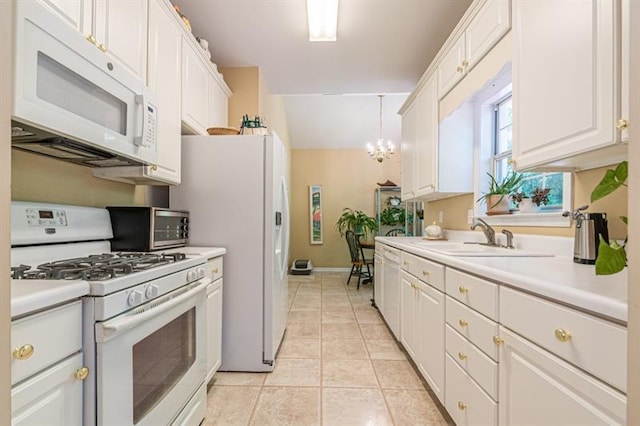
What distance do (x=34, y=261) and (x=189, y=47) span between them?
1711 millimetres

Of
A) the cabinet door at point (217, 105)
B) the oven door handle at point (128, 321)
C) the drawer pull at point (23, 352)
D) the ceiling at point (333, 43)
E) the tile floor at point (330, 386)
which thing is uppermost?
the ceiling at point (333, 43)

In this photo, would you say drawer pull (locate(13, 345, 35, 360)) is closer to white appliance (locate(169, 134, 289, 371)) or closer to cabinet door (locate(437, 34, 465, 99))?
white appliance (locate(169, 134, 289, 371))

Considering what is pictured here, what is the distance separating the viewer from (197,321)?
5.00ft

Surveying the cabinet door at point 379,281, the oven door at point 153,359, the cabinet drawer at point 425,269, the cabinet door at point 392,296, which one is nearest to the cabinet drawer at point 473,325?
the cabinet drawer at point 425,269

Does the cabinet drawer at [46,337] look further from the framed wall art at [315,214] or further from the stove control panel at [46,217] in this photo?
the framed wall art at [315,214]

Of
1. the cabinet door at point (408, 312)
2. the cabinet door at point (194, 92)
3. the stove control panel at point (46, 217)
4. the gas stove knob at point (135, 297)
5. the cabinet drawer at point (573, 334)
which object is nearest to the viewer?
the cabinet drawer at point (573, 334)

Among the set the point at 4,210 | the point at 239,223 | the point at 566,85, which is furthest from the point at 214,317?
the point at 566,85

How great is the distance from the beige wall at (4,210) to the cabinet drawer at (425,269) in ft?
5.20

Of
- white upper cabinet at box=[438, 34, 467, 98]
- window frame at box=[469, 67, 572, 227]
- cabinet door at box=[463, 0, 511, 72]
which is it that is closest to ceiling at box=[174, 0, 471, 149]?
white upper cabinet at box=[438, 34, 467, 98]

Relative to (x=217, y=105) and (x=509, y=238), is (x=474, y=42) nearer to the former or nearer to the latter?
(x=509, y=238)

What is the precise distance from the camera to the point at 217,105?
2.84 meters

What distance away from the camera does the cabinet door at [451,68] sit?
2102 mm

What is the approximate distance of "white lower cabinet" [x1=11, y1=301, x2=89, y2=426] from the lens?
717 mm

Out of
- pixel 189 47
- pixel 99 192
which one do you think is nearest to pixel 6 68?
pixel 99 192
